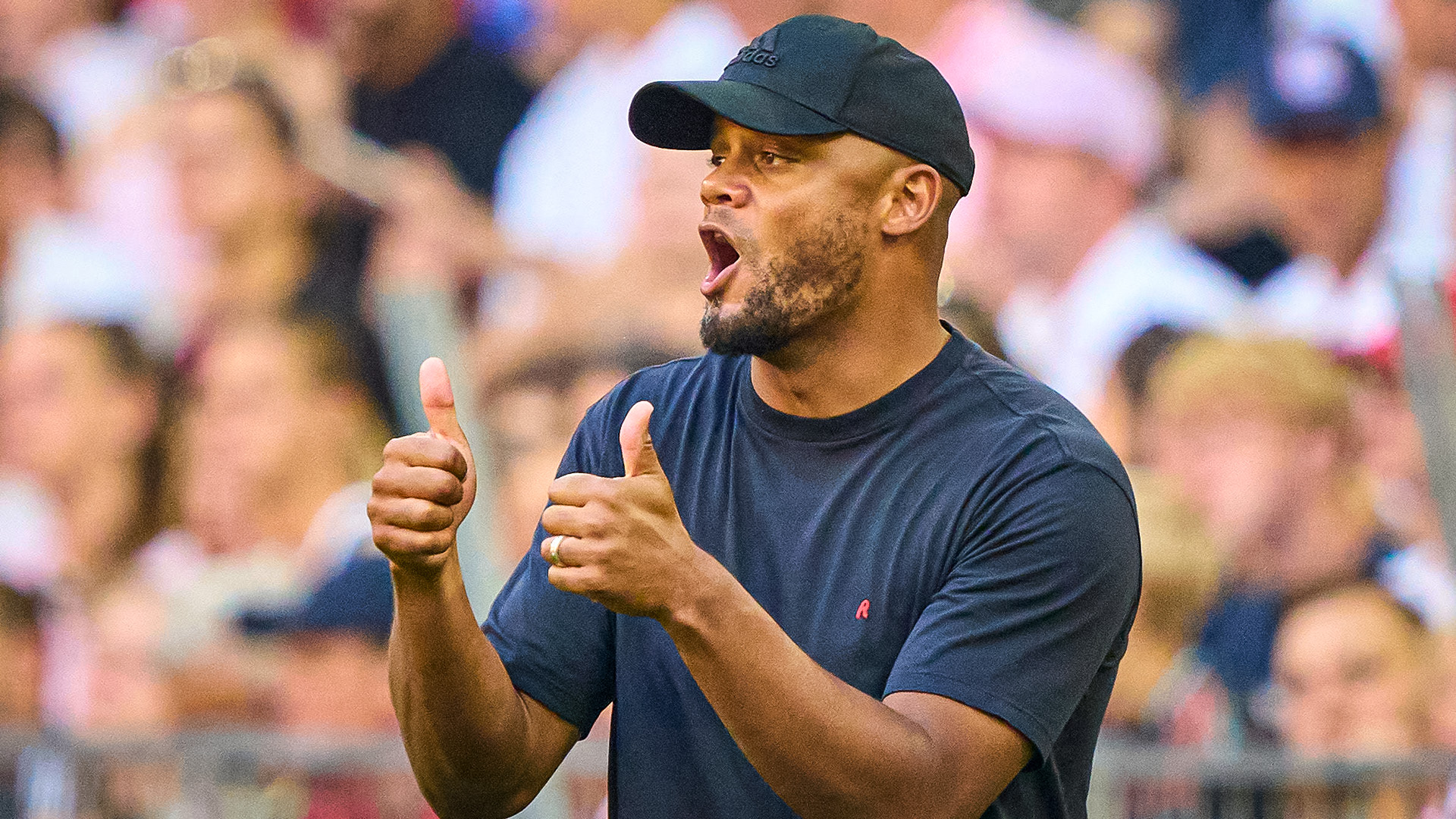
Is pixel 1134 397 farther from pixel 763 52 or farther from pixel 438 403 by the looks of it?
pixel 438 403

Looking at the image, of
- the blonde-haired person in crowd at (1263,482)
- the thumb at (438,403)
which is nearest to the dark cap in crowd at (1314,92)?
the blonde-haired person in crowd at (1263,482)

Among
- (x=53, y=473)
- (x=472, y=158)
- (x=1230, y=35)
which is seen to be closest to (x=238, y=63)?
(x=472, y=158)

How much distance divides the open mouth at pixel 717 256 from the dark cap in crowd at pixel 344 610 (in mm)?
4005

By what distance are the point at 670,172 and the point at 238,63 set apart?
1.97 meters

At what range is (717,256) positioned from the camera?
2146 millimetres

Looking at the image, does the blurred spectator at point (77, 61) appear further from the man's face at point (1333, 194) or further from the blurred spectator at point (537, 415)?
the man's face at point (1333, 194)

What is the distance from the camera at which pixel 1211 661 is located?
16.4ft

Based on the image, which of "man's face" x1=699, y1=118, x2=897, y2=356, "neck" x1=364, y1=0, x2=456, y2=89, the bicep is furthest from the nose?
Result: "neck" x1=364, y1=0, x2=456, y2=89

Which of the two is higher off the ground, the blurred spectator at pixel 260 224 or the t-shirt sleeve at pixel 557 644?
the blurred spectator at pixel 260 224

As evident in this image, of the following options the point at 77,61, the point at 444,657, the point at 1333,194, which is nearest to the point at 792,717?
the point at 444,657

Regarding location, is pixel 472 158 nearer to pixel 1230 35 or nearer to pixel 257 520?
pixel 257 520

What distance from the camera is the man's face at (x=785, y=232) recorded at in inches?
81.1

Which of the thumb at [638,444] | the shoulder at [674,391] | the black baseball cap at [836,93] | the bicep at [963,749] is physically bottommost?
the bicep at [963,749]

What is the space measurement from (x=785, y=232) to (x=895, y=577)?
472mm
